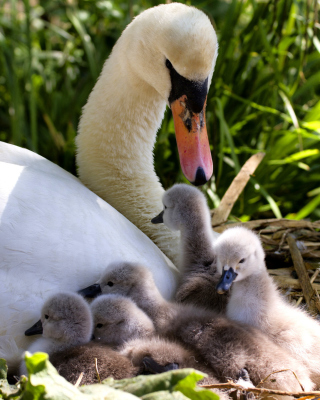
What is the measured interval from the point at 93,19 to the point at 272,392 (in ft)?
11.6

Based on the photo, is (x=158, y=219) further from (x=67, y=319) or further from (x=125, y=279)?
(x=67, y=319)

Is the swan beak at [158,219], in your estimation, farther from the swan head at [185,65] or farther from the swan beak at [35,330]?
the swan beak at [35,330]

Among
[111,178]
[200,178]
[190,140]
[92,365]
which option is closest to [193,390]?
[92,365]

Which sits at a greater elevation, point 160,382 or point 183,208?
point 183,208

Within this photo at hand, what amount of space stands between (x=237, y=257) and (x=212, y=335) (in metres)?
0.28

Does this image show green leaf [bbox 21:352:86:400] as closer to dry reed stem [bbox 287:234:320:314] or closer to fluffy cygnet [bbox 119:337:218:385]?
fluffy cygnet [bbox 119:337:218:385]

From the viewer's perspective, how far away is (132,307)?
5.36ft

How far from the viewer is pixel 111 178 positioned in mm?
2377

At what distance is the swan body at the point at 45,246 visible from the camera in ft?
4.98

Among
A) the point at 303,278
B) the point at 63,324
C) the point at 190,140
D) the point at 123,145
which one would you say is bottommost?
the point at 303,278

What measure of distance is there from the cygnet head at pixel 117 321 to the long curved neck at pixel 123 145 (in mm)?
→ 655

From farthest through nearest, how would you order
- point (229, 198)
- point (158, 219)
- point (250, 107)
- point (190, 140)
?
point (250, 107), point (229, 198), point (158, 219), point (190, 140)

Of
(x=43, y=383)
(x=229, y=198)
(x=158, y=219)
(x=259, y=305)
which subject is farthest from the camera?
(x=229, y=198)

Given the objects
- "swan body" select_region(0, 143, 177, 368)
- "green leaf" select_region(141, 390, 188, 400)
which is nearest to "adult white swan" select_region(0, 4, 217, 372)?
"swan body" select_region(0, 143, 177, 368)
